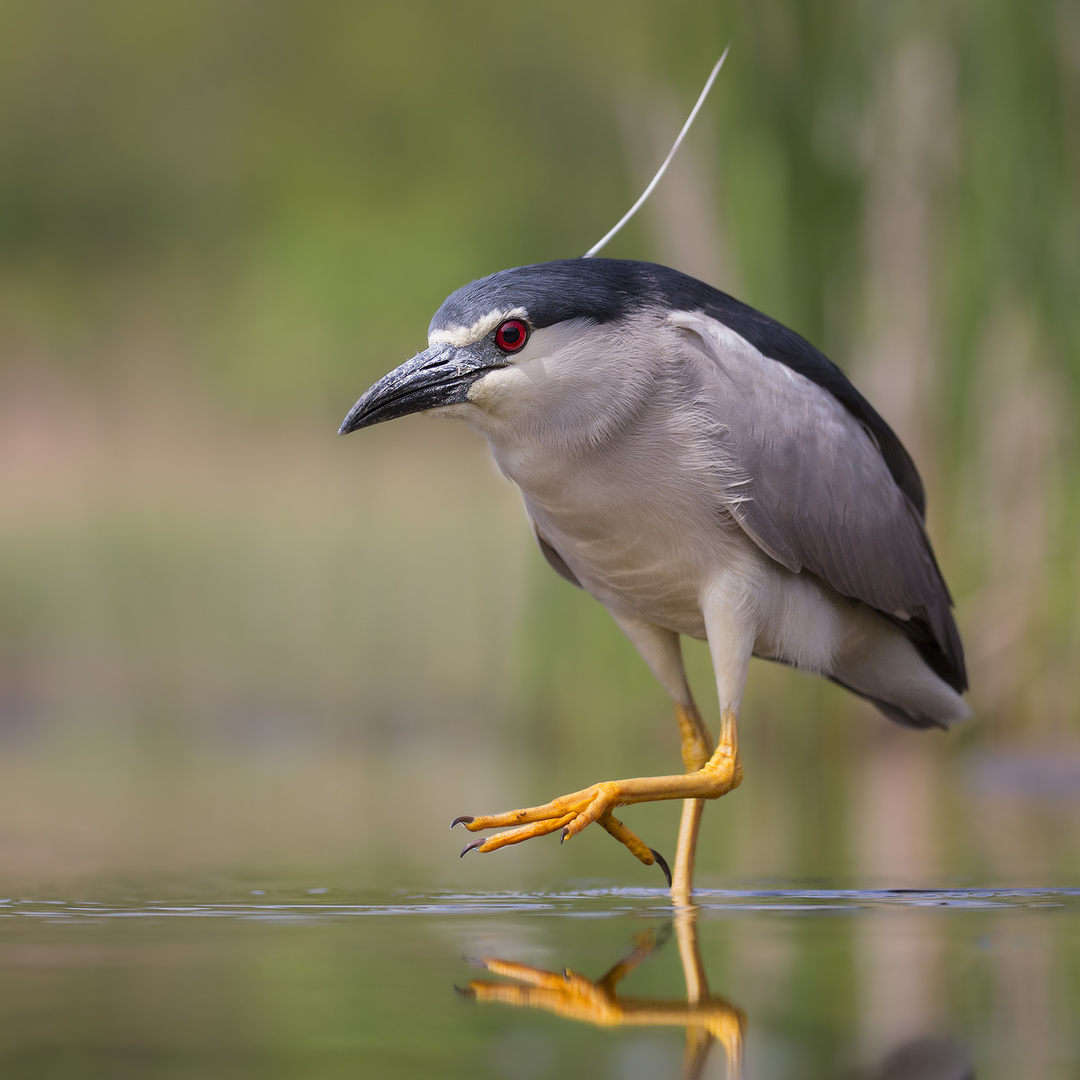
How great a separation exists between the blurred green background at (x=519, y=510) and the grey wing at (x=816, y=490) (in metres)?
0.42

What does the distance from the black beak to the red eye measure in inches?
1.1

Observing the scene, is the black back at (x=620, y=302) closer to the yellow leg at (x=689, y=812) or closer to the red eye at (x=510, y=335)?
the red eye at (x=510, y=335)

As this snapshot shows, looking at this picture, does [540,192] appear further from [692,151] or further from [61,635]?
[61,635]

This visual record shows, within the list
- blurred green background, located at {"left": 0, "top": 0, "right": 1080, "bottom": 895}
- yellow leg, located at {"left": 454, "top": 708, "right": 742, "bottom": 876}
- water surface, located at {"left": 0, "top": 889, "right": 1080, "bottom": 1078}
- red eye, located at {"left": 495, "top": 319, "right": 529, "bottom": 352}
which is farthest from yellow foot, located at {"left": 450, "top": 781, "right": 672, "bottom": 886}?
red eye, located at {"left": 495, "top": 319, "right": 529, "bottom": 352}

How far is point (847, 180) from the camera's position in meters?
3.69

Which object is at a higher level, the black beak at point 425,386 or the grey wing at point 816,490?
the black beak at point 425,386

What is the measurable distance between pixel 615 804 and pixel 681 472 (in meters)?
0.45

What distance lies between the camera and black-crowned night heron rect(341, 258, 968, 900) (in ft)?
6.58

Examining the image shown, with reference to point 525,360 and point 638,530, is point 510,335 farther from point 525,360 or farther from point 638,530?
point 638,530

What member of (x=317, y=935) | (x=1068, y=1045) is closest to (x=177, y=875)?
(x=317, y=935)

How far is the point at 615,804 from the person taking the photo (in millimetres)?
2023

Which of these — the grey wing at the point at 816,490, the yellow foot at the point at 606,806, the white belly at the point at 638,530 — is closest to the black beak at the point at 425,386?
the white belly at the point at 638,530

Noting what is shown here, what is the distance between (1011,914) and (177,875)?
112 cm

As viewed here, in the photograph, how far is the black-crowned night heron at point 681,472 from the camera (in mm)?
2006
